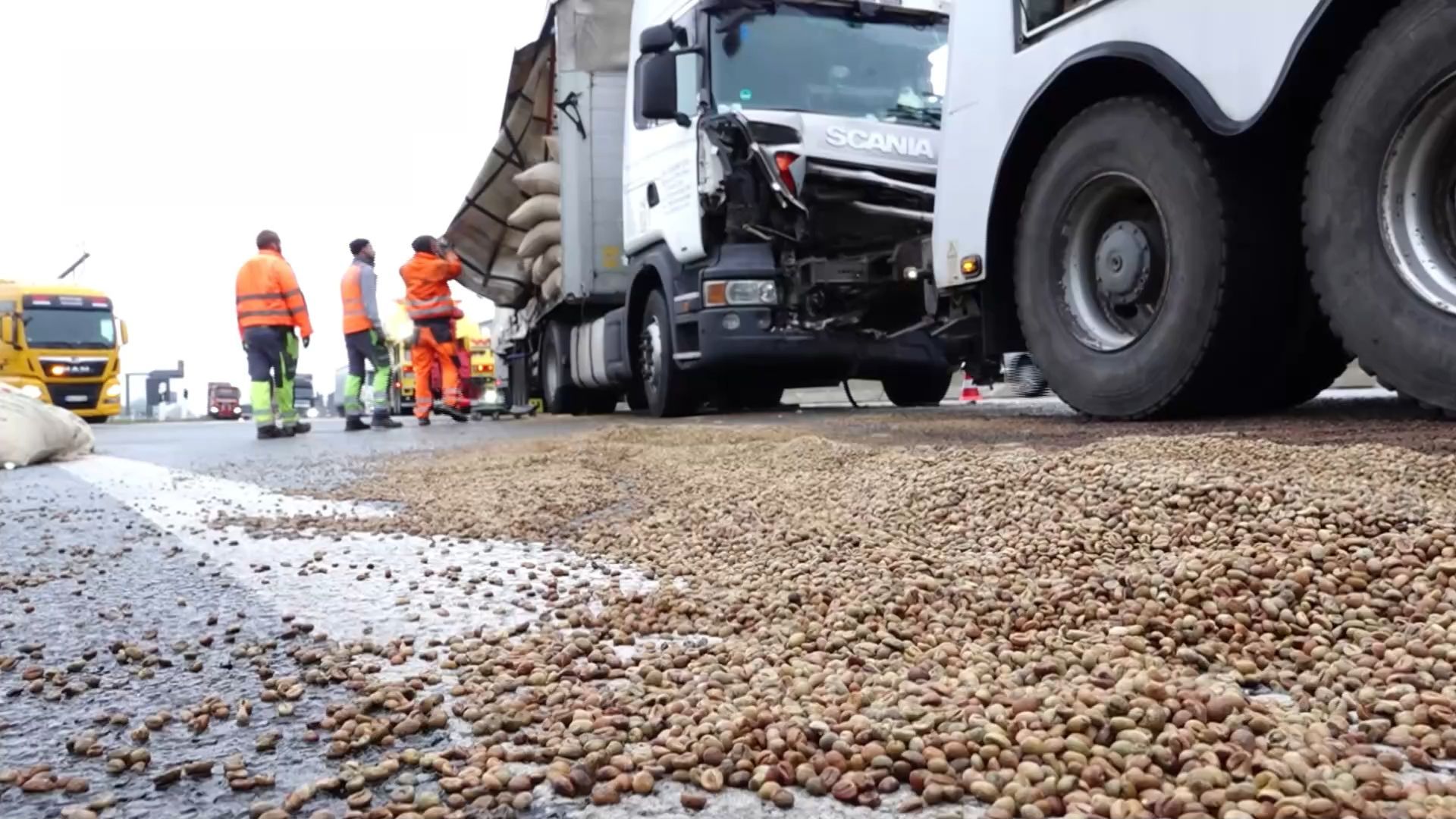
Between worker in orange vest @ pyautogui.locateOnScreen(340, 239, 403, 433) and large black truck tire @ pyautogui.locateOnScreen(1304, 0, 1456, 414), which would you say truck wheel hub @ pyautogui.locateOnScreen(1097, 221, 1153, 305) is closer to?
large black truck tire @ pyautogui.locateOnScreen(1304, 0, 1456, 414)

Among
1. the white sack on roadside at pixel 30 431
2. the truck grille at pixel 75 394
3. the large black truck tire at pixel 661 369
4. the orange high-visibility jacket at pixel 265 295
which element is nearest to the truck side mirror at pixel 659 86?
the large black truck tire at pixel 661 369

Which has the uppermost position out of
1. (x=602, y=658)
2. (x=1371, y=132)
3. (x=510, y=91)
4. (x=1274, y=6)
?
(x=510, y=91)

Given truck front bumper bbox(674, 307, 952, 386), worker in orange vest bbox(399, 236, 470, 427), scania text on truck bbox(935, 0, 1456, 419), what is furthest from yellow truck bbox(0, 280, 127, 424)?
scania text on truck bbox(935, 0, 1456, 419)

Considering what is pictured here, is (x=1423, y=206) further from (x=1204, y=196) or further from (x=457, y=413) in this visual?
(x=457, y=413)

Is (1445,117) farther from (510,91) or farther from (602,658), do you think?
(510,91)

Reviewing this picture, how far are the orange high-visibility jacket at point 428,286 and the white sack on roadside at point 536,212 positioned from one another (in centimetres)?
135

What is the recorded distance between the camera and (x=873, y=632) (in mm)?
1807

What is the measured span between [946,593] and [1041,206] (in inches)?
125

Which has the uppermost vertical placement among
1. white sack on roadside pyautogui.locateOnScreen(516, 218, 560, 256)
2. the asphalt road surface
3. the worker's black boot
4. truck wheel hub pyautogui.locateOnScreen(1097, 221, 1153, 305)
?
white sack on roadside pyautogui.locateOnScreen(516, 218, 560, 256)

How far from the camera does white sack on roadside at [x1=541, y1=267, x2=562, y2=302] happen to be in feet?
36.6

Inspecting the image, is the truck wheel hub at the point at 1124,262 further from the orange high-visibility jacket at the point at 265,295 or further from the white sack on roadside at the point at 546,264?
the white sack on roadside at the point at 546,264

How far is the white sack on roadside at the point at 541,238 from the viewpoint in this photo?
38.1 ft

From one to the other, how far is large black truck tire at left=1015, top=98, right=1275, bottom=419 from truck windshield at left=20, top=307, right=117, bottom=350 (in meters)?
20.3

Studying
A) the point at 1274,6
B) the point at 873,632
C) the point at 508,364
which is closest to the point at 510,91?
the point at 508,364
